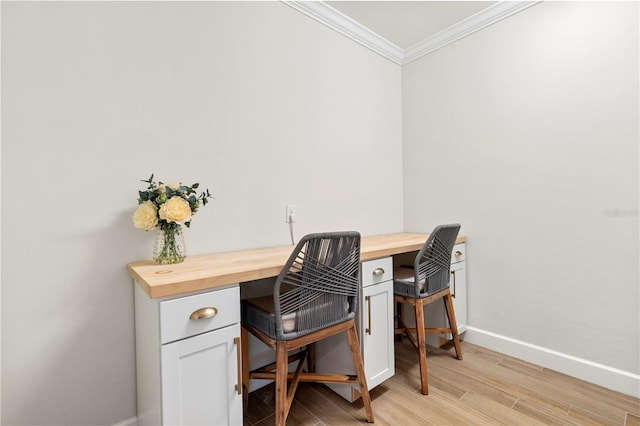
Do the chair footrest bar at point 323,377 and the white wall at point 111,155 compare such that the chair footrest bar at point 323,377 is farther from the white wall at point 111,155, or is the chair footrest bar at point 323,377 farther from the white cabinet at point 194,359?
the white wall at point 111,155

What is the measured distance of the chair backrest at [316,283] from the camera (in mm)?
1218

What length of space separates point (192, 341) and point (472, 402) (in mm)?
1513

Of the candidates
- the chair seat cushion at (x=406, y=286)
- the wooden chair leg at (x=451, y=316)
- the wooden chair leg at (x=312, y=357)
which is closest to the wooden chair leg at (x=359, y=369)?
the wooden chair leg at (x=312, y=357)

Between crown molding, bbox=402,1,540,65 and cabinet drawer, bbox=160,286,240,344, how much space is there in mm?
2521

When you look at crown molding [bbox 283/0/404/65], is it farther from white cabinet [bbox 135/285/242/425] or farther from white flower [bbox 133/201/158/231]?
white cabinet [bbox 135/285/242/425]

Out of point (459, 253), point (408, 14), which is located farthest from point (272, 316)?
point (408, 14)

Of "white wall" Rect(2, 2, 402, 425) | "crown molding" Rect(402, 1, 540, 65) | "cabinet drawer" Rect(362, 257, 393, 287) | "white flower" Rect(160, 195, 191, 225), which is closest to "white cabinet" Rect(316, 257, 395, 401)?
"cabinet drawer" Rect(362, 257, 393, 287)

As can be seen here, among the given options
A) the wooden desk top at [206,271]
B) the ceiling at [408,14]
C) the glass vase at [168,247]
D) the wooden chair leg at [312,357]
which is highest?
the ceiling at [408,14]

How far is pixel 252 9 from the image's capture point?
6.02 ft

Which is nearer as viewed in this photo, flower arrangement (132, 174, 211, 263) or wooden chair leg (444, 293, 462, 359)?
flower arrangement (132, 174, 211, 263)

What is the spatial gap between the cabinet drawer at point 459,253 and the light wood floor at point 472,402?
721 millimetres

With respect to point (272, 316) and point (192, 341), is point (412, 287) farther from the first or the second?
point (192, 341)

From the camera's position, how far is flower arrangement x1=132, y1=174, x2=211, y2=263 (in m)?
1.26

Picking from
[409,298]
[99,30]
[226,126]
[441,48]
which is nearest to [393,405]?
[409,298]
